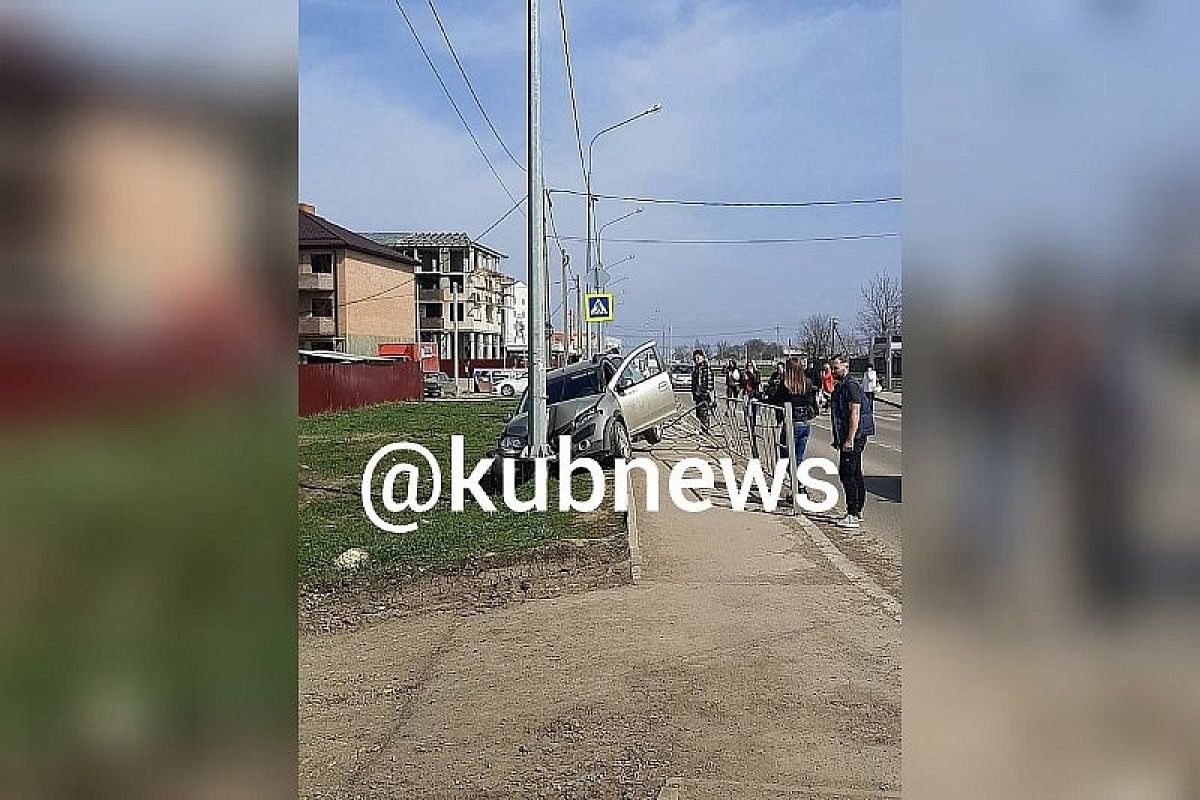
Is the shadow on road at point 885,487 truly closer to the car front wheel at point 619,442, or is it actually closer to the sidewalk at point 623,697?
the car front wheel at point 619,442

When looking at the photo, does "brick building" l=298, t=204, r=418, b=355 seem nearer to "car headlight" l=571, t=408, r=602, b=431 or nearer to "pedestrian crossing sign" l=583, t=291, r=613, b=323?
"car headlight" l=571, t=408, r=602, b=431

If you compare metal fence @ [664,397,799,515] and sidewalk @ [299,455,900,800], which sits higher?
metal fence @ [664,397,799,515]

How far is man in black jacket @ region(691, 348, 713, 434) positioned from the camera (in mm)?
15208

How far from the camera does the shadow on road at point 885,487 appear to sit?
9873 mm

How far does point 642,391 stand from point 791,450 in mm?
3939

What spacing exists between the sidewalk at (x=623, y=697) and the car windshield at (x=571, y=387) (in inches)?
239

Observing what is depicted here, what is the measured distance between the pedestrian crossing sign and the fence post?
7.85 metres

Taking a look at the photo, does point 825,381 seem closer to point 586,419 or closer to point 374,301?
point 586,419

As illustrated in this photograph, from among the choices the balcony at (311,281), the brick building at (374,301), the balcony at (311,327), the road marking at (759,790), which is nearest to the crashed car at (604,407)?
the brick building at (374,301)

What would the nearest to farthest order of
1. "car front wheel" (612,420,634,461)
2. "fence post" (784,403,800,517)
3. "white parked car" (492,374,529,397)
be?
"fence post" (784,403,800,517)
"car front wheel" (612,420,634,461)
"white parked car" (492,374,529,397)

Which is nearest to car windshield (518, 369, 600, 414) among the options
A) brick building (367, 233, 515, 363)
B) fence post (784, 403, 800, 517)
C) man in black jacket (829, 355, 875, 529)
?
fence post (784, 403, 800, 517)

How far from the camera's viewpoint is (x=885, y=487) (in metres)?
10.6

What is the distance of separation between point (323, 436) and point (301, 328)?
17.1 metres
